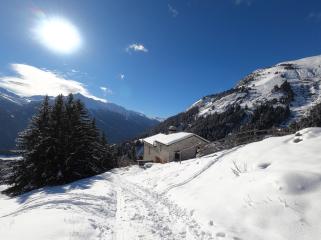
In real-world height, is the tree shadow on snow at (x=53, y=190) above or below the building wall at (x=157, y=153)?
below

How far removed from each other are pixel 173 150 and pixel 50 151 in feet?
68.4

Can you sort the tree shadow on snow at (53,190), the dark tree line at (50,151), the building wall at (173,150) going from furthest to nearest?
the building wall at (173,150) → the dark tree line at (50,151) → the tree shadow on snow at (53,190)

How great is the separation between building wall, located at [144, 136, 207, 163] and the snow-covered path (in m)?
27.1

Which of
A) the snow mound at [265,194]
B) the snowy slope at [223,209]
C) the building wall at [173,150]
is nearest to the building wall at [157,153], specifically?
the building wall at [173,150]

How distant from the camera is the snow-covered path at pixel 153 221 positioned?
30.2 ft

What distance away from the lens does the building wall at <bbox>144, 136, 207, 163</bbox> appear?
43.5 m

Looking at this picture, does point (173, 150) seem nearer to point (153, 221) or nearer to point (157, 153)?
point (157, 153)

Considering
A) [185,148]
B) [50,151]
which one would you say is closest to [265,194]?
[50,151]

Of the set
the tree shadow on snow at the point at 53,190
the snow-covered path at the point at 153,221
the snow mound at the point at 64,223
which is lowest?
the tree shadow on snow at the point at 53,190

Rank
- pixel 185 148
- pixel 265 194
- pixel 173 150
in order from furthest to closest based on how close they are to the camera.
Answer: pixel 173 150, pixel 185 148, pixel 265 194

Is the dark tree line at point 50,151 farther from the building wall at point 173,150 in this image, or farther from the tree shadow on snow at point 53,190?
the building wall at point 173,150

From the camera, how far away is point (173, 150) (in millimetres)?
45156

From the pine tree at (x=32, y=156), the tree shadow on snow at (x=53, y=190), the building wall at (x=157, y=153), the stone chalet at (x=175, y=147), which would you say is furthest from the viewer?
the building wall at (x=157, y=153)

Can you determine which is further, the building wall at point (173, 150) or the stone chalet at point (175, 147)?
A: the stone chalet at point (175, 147)
